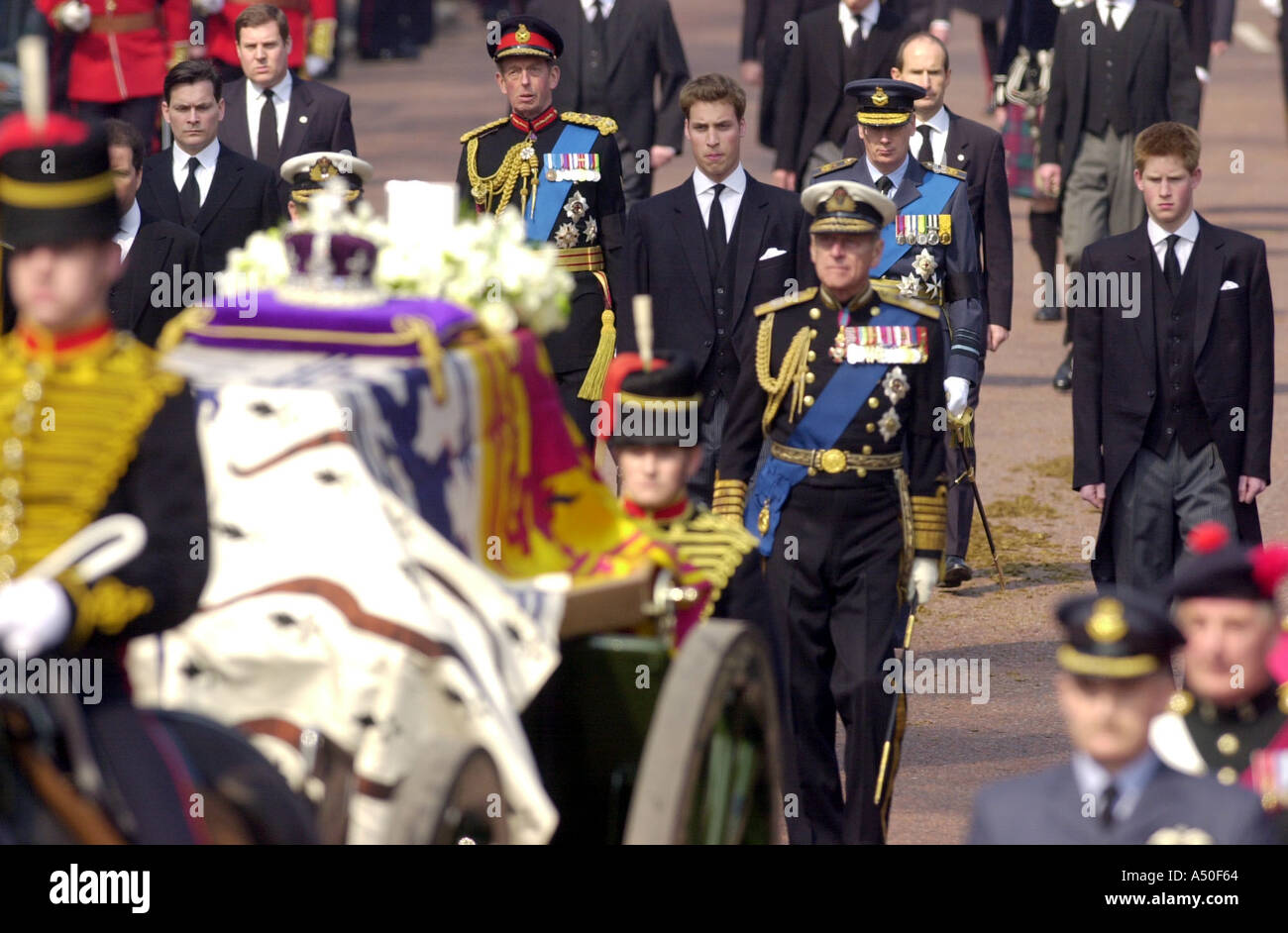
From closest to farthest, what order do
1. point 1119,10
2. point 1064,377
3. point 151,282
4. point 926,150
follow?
point 151,282 → point 926,150 → point 1119,10 → point 1064,377

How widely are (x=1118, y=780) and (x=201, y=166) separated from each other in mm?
6385

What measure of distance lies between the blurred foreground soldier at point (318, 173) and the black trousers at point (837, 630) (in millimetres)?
2442

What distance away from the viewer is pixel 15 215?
5.30m

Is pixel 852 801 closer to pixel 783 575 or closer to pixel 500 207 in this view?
pixel 783 575

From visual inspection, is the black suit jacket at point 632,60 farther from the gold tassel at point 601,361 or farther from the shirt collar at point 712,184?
the shirt collar at point 712,184

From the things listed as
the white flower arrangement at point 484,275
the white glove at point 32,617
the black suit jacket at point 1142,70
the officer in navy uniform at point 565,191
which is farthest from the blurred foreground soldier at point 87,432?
the black suit jacket at point 1142,70

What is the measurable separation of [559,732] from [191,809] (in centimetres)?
163

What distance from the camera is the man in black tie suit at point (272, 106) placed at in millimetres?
11586

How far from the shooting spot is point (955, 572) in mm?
11125

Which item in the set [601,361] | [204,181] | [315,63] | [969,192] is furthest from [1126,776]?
[315,63]

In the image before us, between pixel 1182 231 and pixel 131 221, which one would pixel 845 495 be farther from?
pixel 131 221

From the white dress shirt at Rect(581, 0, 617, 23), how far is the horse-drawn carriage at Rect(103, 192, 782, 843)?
292 inches
